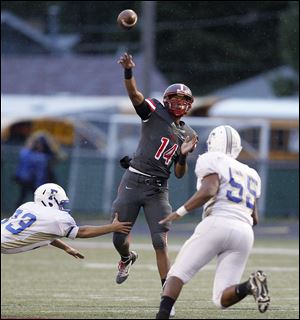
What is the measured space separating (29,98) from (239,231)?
20545mm

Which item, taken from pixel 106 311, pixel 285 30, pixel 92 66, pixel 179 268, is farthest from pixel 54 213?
pixel 92 66

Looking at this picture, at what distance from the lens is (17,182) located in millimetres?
25172

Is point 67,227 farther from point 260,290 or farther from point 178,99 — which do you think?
point 178,99

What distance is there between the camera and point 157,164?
12.1 metres

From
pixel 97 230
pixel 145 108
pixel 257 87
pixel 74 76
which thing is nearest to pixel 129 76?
pixel 145 108

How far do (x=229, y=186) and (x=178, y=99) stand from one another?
2090 mm

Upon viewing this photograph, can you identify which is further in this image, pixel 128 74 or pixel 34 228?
pixel 128 74

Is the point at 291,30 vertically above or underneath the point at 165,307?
above

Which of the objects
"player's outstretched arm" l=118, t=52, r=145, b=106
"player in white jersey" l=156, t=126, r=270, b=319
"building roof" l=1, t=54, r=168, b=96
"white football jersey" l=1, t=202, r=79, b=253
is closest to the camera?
"player in white jersey" l=156, t=126, r=270, b=319

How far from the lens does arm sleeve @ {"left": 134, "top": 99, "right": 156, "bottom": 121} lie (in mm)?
11797

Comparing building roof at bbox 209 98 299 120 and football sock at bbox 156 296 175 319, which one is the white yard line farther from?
football sock at bbox 156 296 175 319

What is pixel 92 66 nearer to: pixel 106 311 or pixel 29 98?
pixel 29 98

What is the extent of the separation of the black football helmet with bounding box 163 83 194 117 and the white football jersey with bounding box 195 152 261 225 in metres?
1.83

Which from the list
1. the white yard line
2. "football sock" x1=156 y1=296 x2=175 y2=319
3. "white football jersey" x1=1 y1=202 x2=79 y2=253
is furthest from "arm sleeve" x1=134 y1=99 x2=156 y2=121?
the white yard line
